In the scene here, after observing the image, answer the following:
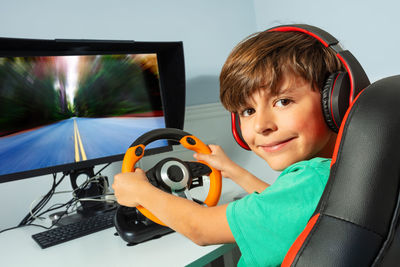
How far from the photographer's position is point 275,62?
25.8 inches

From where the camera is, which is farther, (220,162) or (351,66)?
(220,162)

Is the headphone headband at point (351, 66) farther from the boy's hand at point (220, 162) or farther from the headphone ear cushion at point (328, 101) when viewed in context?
the boy's hand at point (220, 162)

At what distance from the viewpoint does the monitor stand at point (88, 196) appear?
997 mm

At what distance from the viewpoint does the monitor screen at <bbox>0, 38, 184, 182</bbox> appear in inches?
36.1

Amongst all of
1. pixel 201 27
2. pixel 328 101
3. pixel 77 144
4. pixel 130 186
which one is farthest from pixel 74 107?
pixel 201 27

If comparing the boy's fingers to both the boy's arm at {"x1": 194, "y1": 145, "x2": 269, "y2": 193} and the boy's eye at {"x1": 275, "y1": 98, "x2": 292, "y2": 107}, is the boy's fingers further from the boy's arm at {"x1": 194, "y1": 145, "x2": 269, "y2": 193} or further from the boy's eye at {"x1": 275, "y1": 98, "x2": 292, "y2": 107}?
the boy's eye at {"x1": 275, "y1": 98, "x2": 292, "y2": 107}

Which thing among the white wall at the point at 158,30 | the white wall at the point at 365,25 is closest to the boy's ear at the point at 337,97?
the white wall at the point at 158,30

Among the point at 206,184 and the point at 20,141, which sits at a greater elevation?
the point at 20,141

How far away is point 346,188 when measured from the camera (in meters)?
0.36

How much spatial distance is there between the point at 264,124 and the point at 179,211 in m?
0.23

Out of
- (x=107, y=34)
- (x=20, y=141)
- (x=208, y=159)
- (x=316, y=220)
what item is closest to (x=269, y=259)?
(x=316, y=220)

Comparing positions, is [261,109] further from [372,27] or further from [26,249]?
[372,27]

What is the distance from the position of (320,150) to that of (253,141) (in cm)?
14

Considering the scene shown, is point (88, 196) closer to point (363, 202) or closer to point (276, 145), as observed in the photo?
point (276, 145)
